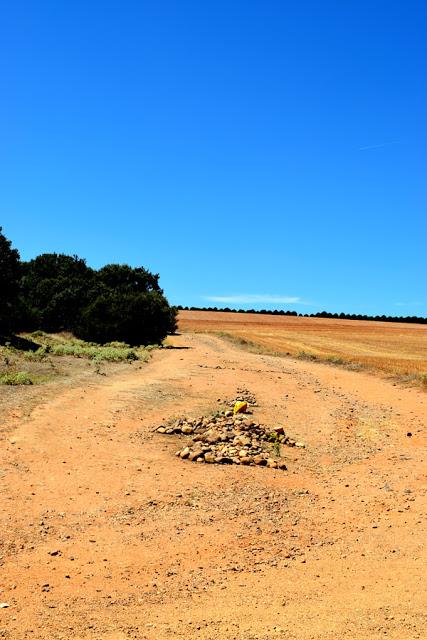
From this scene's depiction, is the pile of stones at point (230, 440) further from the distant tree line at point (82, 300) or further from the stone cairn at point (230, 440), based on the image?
the distant tree line at point (82, 300)

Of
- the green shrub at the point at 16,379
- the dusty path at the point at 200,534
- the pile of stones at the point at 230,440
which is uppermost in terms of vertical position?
the green shrub at the point at 16,379

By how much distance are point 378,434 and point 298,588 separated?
9001 millimetres

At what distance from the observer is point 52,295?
5362cm

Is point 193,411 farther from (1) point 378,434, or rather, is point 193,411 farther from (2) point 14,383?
(2) point 14,383

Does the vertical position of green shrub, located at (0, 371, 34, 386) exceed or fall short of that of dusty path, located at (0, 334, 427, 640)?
it exceeds it

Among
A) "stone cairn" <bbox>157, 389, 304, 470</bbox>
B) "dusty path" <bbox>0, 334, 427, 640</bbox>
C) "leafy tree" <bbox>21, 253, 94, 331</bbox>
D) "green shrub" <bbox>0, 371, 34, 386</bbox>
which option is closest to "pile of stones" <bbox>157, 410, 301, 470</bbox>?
"stone cairn" <bbox>157, 389, 304, 470</bbox>

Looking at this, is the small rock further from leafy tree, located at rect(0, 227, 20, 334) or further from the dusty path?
leafy tree, located at rect(0, 227, 20, 334)

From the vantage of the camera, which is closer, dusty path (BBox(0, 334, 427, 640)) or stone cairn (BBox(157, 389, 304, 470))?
dusty path (BBox(0, 334, 427, 640))

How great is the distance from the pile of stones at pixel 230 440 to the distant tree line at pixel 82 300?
24372 millimetres

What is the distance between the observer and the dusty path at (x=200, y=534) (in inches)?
234

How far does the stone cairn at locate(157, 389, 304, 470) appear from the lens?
1159cm

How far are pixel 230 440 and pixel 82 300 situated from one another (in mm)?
40116

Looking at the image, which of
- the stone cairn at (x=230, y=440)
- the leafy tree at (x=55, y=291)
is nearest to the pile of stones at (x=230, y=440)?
the stone cairn at (x=230, y=440)

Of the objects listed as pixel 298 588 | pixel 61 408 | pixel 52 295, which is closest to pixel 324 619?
pixel 298 588
